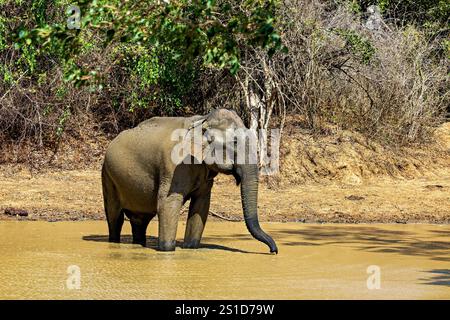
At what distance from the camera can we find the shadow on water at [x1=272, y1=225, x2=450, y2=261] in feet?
44.0

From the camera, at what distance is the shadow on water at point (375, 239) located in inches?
528

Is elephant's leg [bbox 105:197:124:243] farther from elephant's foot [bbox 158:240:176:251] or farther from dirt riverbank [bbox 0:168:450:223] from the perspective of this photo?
dirt riverbank [bbox 0:168:450:223]

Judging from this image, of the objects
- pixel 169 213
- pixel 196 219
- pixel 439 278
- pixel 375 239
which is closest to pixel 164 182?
pixel 169 213

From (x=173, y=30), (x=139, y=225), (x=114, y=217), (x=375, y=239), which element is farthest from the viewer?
(x=375, y=239)

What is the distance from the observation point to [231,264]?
11852 mm

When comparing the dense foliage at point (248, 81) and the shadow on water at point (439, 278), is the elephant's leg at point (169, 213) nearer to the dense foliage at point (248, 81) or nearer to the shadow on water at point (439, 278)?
the shadow on water at point (439, 278)

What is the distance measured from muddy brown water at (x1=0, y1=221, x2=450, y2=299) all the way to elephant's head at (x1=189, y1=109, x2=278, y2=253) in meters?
0.54

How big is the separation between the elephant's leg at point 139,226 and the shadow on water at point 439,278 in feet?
14.3

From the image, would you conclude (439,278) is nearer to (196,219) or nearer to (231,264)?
(231,264)

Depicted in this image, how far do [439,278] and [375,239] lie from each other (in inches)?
160

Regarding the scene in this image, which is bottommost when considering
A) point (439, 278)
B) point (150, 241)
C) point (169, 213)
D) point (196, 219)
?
point (150, 241)

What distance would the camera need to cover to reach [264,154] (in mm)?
20328

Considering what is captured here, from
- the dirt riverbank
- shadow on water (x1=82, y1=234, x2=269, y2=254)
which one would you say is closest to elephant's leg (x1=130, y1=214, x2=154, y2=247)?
shadow on water (x1=82, y1=234, x2=269, y2=254)
